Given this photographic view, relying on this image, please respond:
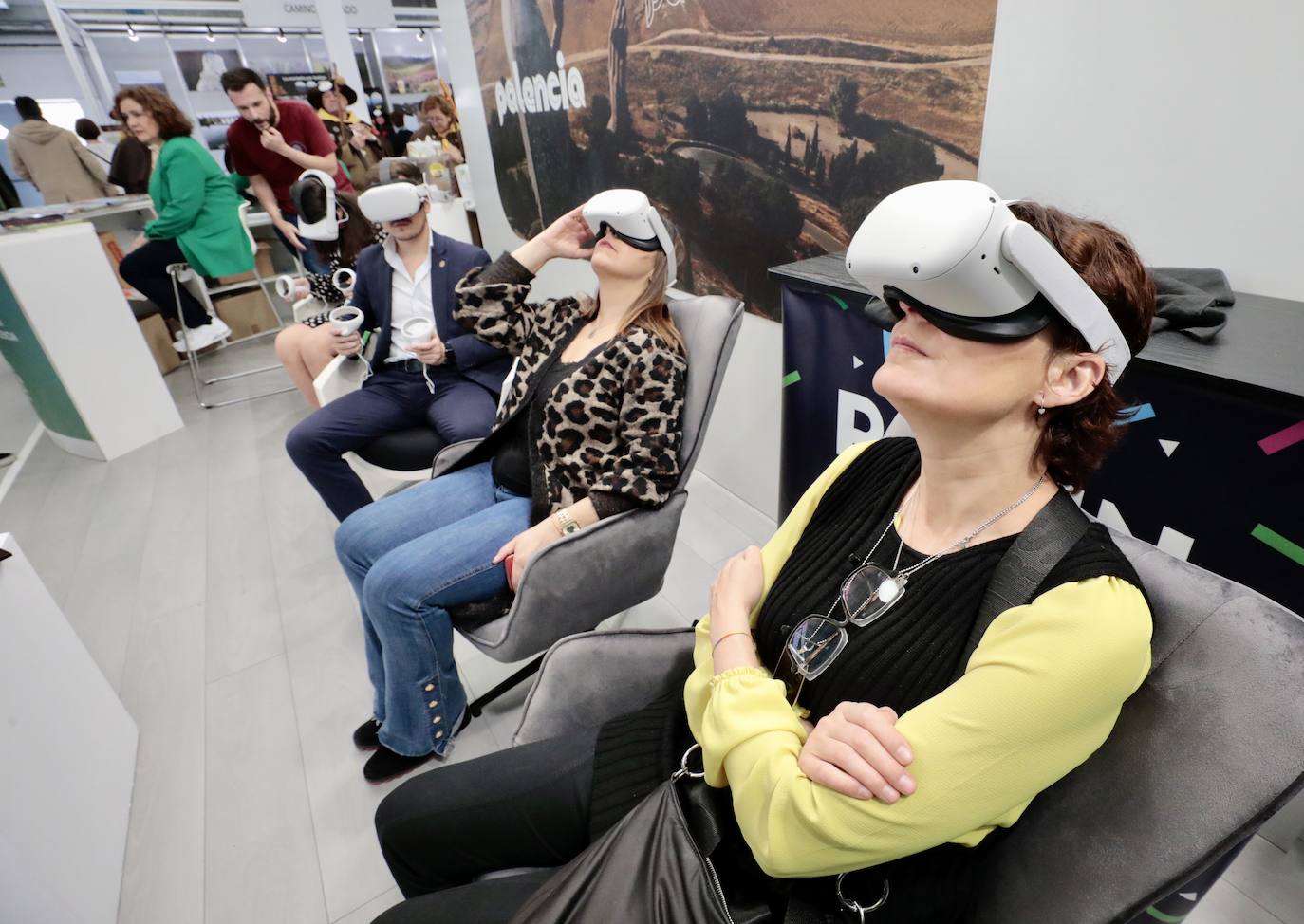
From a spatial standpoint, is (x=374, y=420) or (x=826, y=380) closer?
(x=826, y=380)

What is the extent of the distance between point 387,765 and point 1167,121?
214 cm

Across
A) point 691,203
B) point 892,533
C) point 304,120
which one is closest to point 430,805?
point 892,533

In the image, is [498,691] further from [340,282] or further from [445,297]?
[340,282]

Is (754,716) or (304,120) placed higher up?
(304,120)

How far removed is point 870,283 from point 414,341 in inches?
67.1

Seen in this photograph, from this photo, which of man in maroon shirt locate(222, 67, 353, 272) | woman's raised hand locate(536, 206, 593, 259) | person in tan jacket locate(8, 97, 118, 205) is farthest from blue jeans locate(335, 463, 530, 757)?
person in tan jacket locate(8, 97, 118, 205)

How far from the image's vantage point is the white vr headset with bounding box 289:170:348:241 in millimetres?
2797

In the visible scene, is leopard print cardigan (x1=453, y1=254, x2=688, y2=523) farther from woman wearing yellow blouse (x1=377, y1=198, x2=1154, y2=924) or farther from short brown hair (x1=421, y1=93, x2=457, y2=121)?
short brown hair (x1=421, y1=93, x2=457, y2=121)

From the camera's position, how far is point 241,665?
207 cm

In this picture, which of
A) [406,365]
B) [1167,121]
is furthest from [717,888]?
[406,365]

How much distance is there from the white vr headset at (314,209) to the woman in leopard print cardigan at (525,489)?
1.56 metres

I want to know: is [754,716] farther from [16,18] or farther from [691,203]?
[16,18]

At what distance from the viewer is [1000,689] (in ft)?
2.05

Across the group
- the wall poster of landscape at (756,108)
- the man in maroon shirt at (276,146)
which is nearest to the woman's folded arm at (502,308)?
the wall poster of landscape at (756,108)
